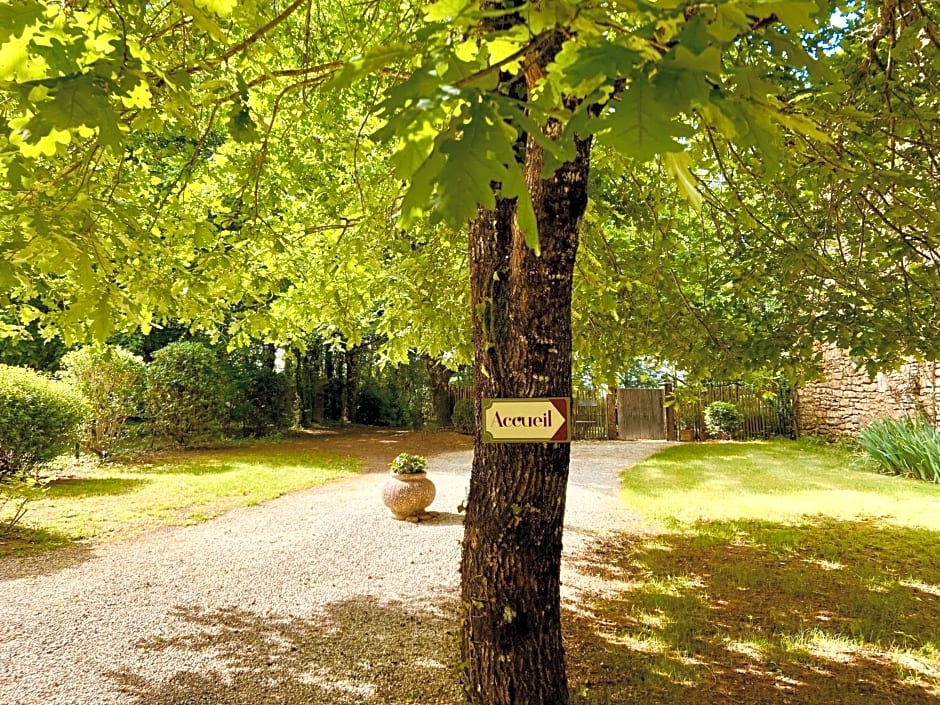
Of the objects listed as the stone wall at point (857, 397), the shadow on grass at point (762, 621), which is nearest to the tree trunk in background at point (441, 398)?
the stone wall at point (857, 397)

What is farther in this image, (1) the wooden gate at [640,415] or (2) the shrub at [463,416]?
(2) the shrub at [463,416]

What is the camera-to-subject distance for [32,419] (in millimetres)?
8164

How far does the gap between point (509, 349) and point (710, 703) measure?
2070mm

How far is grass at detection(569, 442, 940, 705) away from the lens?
3277mm

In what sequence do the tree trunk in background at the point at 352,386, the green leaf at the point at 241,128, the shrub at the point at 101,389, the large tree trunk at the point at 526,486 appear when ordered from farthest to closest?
the tree trunk in background at the point at 352,386 → the shrub at the point at 101,389 → the large tree trunk at the point at 526,486 → the green leaf at the point at 241,128

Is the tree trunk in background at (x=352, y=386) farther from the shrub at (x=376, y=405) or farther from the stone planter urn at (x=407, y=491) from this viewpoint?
the stone planter urn at (x=407, y=491)

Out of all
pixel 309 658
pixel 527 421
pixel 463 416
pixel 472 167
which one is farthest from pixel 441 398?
pixel 472 167

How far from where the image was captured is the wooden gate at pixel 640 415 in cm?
1659

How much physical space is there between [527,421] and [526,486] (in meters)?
0.32

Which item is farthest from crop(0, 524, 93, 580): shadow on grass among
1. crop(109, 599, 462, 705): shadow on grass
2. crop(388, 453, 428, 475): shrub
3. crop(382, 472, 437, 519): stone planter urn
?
crop(388, 453, 428, 475): shrub

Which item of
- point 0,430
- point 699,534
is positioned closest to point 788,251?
point 699,534

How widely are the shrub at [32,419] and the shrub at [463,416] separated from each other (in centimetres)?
1004

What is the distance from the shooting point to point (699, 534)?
6.54 metres

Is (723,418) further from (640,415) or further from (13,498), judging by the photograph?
(13,498)
